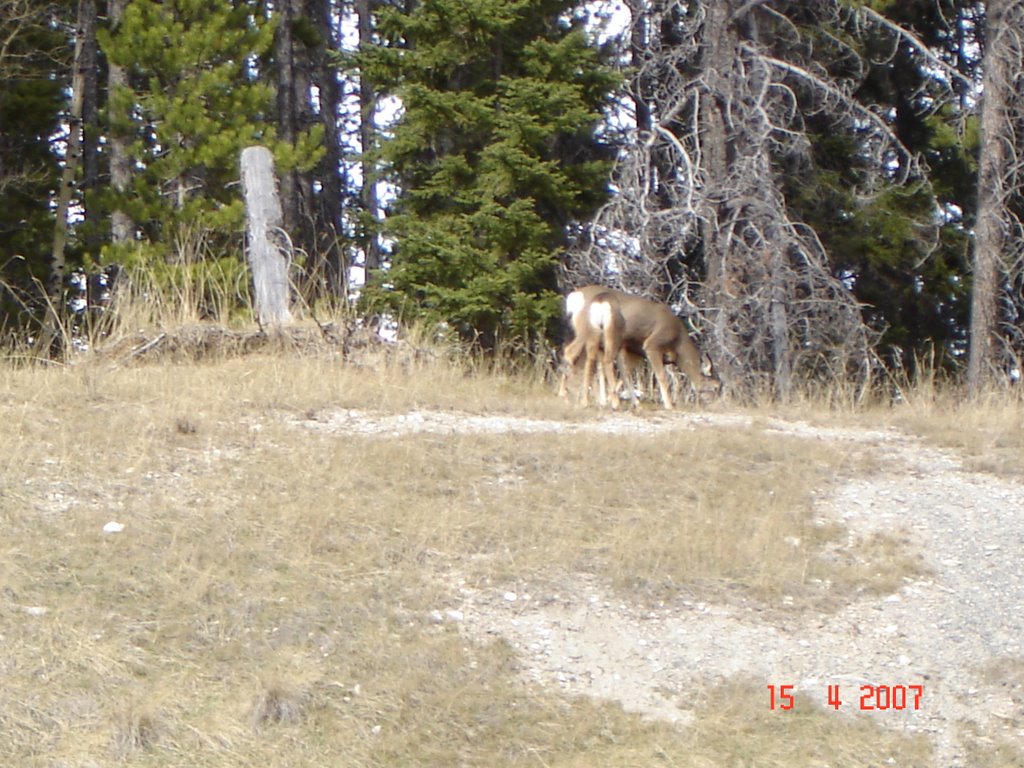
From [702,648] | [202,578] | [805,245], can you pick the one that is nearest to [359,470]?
[202,578]

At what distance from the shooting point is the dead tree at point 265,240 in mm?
13984

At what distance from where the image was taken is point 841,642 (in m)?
7.46

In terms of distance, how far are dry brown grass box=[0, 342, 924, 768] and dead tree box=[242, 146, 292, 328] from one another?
2.18 m

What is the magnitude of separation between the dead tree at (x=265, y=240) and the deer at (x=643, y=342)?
277 centimetres

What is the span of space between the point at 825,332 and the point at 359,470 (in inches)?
327

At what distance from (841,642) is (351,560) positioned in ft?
8.79

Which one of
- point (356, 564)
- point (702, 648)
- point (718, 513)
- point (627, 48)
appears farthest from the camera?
point (627, 48)

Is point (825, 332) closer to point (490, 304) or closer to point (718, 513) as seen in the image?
point (490, 304)

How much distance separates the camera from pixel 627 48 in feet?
59.2

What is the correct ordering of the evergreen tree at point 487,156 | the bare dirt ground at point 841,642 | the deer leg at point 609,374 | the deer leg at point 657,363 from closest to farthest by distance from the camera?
the bare dirt ground at point 841,642 < the deer leg at point 609,374 < the deer leg at point 657,363 < the evergreen tree at point 487,156

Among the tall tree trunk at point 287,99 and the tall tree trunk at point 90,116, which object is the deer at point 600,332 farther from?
the tall tree trunk at point 287,99

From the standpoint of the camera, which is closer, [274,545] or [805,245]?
[274,545]

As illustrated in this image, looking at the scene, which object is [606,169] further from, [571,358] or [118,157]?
[118,157]

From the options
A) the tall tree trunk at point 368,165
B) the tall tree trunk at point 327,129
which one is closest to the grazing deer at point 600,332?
the tall tree trunk at point 368,165
